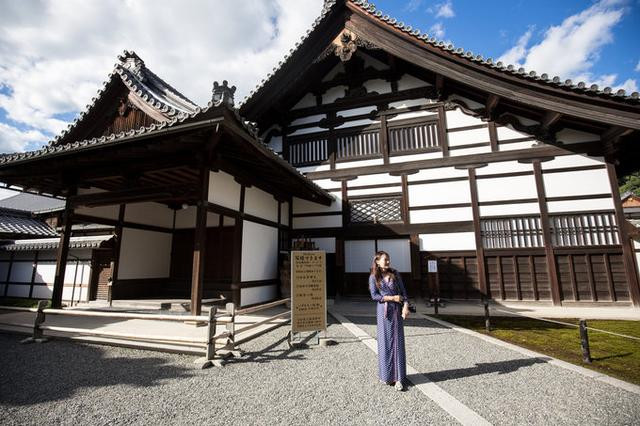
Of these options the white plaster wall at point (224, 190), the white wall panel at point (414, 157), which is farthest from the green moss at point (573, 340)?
the white plaster wall at point (224, 190)

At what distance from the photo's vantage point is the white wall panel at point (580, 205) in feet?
28.0

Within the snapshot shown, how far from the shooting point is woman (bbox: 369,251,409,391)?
3.44 meters

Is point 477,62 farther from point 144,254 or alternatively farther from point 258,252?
point 144,254

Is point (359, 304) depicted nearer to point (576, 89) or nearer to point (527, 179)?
point (527, 179)

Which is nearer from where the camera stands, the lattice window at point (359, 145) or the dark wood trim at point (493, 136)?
the dark wood trim at point (493, 136)

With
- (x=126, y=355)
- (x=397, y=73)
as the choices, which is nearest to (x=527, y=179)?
(x=397, y=73)

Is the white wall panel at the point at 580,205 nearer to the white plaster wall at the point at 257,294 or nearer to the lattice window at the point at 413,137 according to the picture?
the lattice window at the point at 413,137

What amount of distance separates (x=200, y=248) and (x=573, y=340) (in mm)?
7193

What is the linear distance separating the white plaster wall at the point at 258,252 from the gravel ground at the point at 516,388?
455 centimetres

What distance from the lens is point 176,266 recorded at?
32.8 ft

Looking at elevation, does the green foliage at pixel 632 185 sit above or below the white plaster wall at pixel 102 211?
above

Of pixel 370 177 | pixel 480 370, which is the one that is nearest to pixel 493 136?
pixel 370 177

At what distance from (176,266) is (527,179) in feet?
39.6

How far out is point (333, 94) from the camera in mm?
11961
